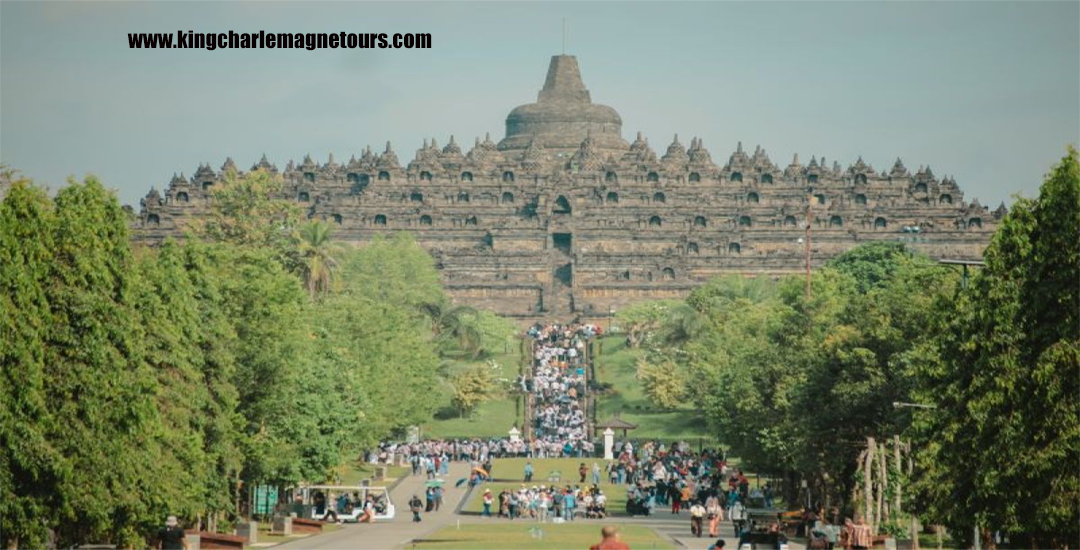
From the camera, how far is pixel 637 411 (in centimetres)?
12206

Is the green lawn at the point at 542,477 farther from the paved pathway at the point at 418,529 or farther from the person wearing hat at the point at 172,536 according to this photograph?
the person wearing hat at the point at 172,536

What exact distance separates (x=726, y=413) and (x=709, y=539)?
2248cm

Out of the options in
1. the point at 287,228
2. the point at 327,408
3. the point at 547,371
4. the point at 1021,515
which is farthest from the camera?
the point at 547,371

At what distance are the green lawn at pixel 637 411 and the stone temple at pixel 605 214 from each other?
98.1 ft

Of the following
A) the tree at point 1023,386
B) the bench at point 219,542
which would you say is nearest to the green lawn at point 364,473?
the bench at point 219,542

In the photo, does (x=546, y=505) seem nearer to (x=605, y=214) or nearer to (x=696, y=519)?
(x=696, y=519)

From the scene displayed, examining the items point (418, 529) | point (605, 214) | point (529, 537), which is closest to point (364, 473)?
point (418, 529)

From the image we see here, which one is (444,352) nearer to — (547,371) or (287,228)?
(547,371)

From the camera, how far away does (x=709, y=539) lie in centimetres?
6825

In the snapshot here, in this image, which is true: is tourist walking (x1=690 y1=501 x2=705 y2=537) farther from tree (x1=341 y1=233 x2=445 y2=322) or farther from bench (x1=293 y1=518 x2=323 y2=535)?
tree (x1=341 y1=233 x2=445 y2=322)

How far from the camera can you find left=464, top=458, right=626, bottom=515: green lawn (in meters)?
86.6

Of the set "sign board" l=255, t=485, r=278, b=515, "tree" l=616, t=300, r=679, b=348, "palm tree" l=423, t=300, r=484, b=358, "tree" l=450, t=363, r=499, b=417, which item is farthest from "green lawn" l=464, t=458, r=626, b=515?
"tree" l=616, t=300, r=679, b=348

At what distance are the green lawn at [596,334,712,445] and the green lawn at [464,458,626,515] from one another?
9.78 metres

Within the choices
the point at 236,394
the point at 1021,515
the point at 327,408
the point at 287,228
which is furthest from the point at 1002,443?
the point at 287,228
